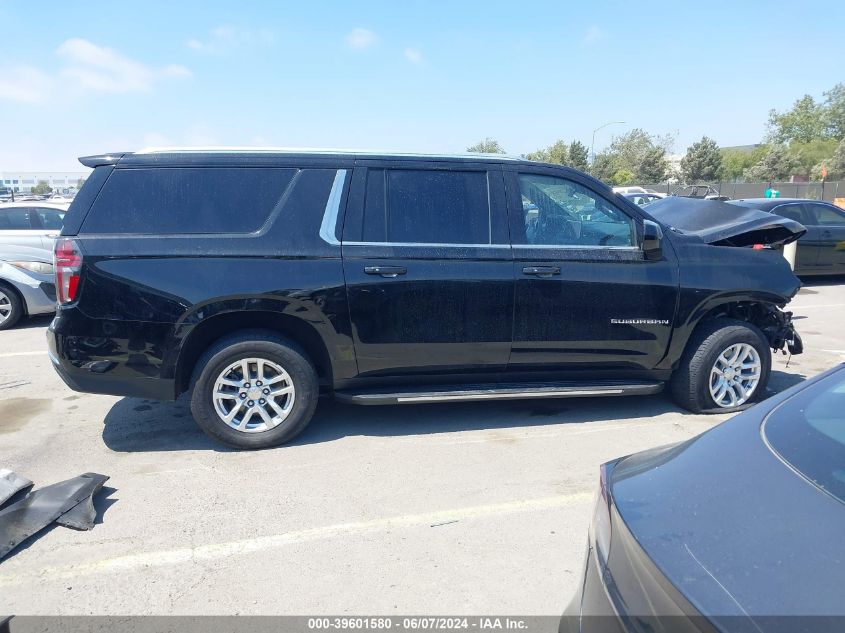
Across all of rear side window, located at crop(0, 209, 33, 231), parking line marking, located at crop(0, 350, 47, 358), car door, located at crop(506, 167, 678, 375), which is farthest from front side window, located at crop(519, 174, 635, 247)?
rear side window, located at crop(0, 209, 33, 231)

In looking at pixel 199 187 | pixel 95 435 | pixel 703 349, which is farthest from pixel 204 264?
pixel 703 349

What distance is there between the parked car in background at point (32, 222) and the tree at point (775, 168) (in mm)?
65869

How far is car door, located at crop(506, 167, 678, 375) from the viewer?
4473 millimetres

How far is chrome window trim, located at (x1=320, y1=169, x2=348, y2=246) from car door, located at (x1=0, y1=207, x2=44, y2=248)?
6804 mm

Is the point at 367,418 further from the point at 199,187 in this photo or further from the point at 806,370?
the point at 806,370

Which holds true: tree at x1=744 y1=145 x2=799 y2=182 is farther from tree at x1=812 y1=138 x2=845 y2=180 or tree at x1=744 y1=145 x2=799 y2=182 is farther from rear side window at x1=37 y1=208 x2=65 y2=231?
rear side window at x1=37 y1=208 x2=65 y2=231

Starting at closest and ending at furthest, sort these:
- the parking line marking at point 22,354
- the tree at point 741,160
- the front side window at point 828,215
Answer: the parking line marking at point 22,354 < the front side window at point 828,215 < the tree at point 741,160

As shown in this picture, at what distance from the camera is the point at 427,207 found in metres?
4.41

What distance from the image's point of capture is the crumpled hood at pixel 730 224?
5094mm

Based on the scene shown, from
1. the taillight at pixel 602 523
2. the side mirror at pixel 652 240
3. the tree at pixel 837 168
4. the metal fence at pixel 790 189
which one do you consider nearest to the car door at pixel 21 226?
the side mirror at pixel 652 240

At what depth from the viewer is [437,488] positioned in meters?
3.78

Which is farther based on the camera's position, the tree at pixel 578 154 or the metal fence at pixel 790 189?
the tree at pixel 578 154

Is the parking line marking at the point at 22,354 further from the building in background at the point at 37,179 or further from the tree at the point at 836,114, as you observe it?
the tree at the point at 836,114

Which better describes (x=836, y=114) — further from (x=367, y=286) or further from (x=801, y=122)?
(x=367, y=286)
